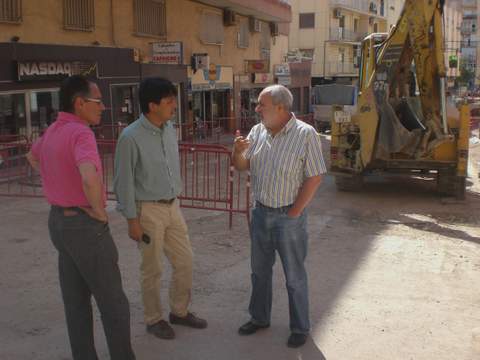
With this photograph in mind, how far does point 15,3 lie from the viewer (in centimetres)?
1414

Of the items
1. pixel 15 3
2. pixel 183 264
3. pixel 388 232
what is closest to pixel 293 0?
pixel 15 3

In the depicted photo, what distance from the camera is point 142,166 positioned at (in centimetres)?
404

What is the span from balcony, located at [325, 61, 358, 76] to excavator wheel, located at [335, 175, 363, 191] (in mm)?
40021

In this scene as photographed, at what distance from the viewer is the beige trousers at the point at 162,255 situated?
4078mm

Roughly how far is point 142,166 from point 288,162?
102 centimetres

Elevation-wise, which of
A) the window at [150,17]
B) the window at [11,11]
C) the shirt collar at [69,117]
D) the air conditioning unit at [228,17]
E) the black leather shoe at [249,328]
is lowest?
the black leather shoe at [249,328]

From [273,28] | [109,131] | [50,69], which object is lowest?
[109,131]

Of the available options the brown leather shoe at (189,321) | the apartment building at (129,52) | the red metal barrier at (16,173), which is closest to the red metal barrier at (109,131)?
the apartment building at (129,52)

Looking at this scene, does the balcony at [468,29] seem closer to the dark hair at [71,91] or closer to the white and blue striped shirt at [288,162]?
the white and blue striped shirt at [288,162]

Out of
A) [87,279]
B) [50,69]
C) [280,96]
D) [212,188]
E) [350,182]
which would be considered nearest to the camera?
[87,279]

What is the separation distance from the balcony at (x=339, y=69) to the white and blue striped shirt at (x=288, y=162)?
46979 millimetres

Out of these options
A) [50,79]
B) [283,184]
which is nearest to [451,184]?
[283,184]

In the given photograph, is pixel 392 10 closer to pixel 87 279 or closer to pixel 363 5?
pixel 363 5

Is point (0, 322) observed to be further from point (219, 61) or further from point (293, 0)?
point (293, 0)
